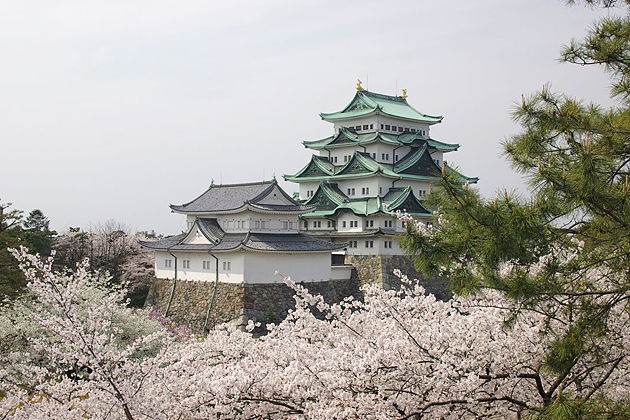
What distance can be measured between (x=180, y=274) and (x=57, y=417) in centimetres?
1913

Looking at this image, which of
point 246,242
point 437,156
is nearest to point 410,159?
point 437,156

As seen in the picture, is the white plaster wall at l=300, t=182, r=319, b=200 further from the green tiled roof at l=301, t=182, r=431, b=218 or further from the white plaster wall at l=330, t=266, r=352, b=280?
the white plaster wall at l=330, t=266, r=352, b=280

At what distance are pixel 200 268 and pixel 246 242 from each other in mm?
2955

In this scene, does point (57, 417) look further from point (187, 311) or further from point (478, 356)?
point (187, 311)

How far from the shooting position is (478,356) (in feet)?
22.5

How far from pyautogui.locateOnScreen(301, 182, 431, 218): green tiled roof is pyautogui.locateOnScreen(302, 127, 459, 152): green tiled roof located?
2677mm

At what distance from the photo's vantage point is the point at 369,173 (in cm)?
3044

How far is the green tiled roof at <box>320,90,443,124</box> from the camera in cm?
3334

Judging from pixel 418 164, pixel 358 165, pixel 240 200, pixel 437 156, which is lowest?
pixel 240 200

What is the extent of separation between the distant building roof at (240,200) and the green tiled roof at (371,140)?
766cm

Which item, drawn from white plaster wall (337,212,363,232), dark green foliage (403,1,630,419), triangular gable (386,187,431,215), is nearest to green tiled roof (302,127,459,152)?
triangular gable (386,187,431,215)

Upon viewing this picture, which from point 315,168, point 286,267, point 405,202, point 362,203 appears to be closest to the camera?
point 286,267

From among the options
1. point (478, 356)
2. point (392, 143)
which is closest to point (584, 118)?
point (478, 356)

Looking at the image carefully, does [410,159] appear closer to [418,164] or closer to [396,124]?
[418,164]
